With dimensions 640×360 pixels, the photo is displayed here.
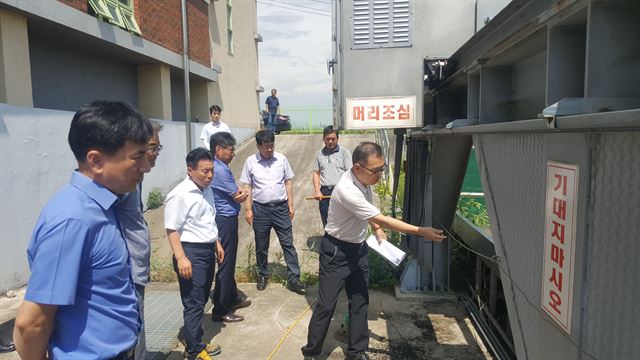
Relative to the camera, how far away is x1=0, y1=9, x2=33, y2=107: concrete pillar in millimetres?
5551

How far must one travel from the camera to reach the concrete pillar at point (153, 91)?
414 inches

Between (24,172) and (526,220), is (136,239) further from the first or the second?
(24,172)

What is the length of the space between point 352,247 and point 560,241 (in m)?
1.95

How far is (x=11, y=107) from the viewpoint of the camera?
5.03 meters

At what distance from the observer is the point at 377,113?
10.9 feet

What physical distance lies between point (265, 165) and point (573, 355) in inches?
→ 153

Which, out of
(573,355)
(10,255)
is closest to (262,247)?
(10,255)

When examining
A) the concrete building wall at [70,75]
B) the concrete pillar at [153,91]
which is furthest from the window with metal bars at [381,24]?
the concrete pillar at [153,91]

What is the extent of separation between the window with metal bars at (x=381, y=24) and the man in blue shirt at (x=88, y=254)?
214 cm

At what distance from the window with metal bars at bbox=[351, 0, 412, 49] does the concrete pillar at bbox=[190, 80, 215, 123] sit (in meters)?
11.2

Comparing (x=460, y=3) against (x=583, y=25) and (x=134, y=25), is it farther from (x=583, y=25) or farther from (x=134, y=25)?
(x=134, y=25)

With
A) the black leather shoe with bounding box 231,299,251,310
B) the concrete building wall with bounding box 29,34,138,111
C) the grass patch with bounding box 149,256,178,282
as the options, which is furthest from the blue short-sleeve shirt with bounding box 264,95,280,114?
the black leather shoe with bounding box 231,299,251,310

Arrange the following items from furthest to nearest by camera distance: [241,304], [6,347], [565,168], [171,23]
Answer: [171,23]
[241,304]
[6,347]
[565,168]

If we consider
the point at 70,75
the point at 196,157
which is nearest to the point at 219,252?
the point at 196,157
